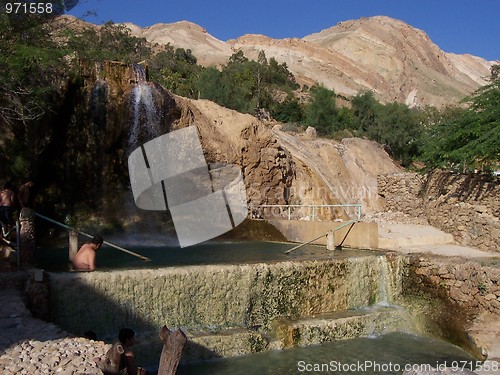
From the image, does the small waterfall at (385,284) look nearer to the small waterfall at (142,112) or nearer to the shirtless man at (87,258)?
the shirtless man at (87,258)

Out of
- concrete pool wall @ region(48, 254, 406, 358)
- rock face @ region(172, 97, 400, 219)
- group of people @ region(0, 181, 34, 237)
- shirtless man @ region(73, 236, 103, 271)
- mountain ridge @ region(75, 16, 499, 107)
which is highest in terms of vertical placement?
mountain ridge @ region(75, 16, 499, 107)

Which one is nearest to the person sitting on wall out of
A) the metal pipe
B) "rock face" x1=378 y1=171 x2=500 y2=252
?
the metal pipe

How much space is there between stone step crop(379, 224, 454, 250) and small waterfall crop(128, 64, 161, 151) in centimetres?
851

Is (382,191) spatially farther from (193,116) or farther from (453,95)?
(453,95)

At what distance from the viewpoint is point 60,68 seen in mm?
15484

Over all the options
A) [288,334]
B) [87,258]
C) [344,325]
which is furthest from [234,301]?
[87,258]

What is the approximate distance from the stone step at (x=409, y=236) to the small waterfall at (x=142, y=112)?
8514 millimetres

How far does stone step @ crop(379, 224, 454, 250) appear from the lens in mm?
14031

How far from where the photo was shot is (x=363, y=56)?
93812 millimetres

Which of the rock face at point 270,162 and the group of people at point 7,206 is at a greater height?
the rock face at point 270,162

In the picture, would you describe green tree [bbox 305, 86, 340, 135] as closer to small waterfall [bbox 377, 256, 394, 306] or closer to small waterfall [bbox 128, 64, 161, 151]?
small waterfall [bbox 128, 64, 161, 151]

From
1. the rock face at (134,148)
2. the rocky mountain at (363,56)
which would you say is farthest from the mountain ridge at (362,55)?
the rock face at (134,148)

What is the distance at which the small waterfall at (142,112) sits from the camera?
58.2 ft

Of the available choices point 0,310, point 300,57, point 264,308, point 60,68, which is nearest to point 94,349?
point 0,310
